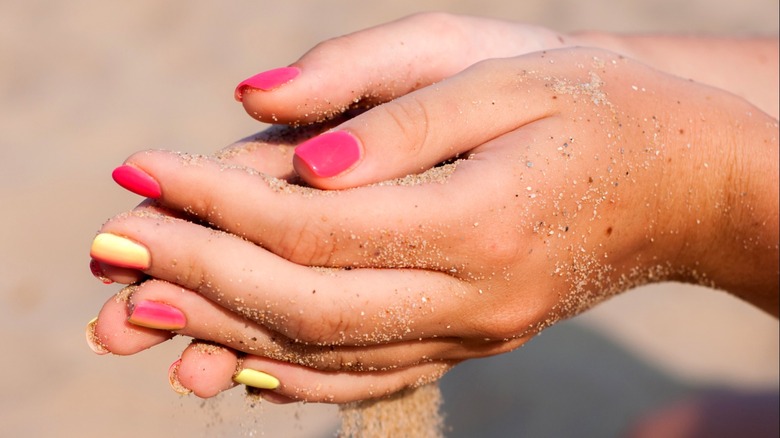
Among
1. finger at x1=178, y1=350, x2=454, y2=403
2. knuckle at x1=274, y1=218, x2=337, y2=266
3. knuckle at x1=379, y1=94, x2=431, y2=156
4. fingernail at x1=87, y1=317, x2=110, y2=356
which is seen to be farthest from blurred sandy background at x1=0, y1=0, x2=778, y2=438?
knuckle at x1=379, y1=94, x2=431, y2=156

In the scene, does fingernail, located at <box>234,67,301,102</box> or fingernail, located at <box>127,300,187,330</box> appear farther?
fingernail, located at <box>234,67,301,102</box>

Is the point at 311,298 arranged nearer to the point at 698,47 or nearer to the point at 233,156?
the point at 233,156

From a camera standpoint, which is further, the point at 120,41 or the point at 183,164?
the point at 120,41

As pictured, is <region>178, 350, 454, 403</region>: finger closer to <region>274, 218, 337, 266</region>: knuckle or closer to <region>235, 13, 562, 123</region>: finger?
<region>274, 218, 337, 266</region>: knuckle

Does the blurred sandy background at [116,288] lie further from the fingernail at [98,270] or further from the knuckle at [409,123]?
the knuckle at [409,123]

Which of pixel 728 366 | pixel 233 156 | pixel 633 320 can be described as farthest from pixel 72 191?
pixel 728 366

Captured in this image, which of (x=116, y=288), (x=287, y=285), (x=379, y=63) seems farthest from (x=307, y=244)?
(x=116, y=288)

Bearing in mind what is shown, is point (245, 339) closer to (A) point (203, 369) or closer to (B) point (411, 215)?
(A) point (203, 369)

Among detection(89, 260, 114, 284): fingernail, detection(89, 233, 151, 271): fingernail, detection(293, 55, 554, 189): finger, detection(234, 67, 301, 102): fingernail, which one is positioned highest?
detection(234, 67, 301, 102): fingernail
